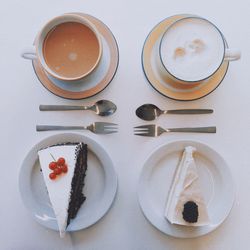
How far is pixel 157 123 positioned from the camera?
3.24 ft

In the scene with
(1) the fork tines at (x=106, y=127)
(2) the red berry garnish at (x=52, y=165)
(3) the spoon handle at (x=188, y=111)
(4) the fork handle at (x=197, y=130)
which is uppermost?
(3) the spoon handle at (x=188, y=111)

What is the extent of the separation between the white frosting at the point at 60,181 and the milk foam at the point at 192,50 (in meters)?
0.35

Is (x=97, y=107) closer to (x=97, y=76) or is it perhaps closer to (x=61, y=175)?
(x=97, y=76)

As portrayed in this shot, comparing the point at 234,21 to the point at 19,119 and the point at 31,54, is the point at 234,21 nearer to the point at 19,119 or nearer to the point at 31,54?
the point at 31,54

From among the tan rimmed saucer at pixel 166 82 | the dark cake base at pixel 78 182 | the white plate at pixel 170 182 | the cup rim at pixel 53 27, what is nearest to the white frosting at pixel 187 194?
the white plate at pixel 170 182

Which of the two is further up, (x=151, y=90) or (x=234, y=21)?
(x=234, y=21)

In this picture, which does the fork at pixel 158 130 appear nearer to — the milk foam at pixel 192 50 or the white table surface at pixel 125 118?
the white table surface at pixel 125 118

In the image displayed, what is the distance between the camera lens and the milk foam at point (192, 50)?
0.86 m

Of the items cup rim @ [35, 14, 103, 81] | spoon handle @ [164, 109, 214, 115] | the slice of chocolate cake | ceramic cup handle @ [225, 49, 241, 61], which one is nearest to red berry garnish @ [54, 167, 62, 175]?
the slice of chocolate cake

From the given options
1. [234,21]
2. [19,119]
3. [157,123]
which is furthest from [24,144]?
[234,21]

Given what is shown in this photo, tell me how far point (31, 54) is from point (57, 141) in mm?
253

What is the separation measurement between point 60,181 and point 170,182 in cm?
32

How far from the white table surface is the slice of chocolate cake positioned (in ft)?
0.29

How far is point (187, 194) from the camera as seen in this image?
36.9 inches
